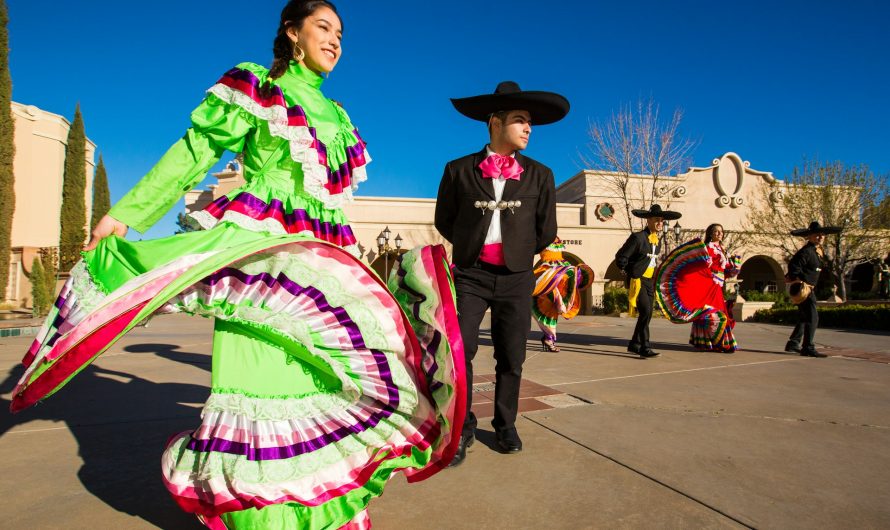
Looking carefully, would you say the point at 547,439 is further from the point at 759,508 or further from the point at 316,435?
the point at 316,435

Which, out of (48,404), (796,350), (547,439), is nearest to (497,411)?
(547,439)

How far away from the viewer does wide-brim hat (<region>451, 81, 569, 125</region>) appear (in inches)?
114

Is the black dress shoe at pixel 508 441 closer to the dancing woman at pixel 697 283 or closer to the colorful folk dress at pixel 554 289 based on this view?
the colorful folk dress at pixel 554 289

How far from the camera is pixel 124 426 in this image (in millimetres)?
2979

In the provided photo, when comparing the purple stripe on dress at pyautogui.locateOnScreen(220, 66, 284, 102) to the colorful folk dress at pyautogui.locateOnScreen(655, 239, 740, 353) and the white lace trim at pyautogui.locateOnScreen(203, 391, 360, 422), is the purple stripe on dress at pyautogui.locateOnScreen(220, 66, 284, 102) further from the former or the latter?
the colorful folk dress at pyautogui.locateOnScreen(655, 239, 740, 353)

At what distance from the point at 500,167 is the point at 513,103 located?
0.38 m

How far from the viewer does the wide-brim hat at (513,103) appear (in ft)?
9.52

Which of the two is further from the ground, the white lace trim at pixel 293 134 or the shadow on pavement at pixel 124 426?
the white lace trim at pixel 293 134

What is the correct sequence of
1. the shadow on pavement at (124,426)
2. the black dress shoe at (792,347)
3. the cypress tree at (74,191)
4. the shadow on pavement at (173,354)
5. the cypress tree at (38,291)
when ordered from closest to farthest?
the shadow on pavement at (124,426), the shadow on pavement at (173,354), the black dress shoe at (792,347), the cypress tree at (38,291), the cypress tree at (74,191)

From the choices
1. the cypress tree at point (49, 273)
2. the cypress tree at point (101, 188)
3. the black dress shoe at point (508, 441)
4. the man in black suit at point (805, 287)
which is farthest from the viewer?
the cypress tree at point (101, 188)

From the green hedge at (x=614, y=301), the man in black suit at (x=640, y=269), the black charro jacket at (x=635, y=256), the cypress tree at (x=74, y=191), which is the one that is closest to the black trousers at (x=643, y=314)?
the man in black suit at (x=640, y=269)

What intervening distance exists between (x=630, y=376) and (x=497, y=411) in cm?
254

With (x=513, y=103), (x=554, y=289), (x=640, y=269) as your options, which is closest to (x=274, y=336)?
(x=513, y=103)

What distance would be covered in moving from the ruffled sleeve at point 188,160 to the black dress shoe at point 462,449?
1.61 meters
